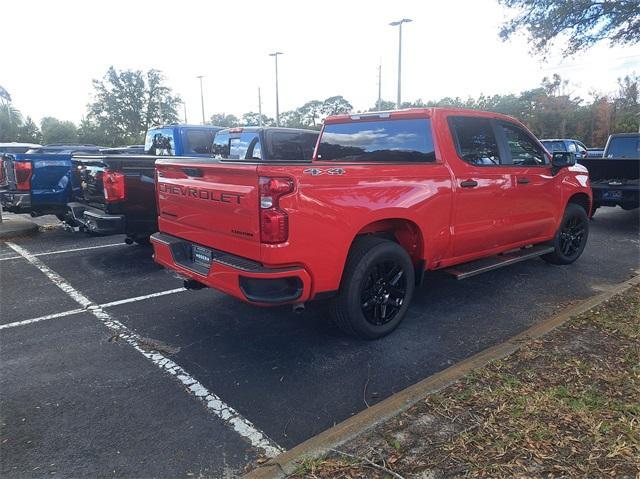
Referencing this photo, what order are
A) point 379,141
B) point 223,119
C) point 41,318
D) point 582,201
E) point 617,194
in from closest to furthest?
point 41,318
point 379,141
point 582,201
point 617,194
point 223,119

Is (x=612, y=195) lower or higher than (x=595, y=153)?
lower

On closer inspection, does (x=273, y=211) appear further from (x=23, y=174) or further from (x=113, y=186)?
(x=23, y=174)

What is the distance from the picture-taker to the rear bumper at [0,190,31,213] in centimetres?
757

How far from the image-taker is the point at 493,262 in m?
5.01

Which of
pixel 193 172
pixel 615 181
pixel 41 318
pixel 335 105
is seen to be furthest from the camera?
pixel 335 105

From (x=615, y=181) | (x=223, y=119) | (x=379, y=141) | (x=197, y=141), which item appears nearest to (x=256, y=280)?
(x=379, y=141)

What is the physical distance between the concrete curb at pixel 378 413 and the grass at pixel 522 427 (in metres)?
0.07

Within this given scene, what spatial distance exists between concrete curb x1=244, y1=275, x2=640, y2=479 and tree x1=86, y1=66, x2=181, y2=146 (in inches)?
1751

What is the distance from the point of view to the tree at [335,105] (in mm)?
57131

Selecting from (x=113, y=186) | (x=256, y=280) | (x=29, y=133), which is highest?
(x=29, y=133)

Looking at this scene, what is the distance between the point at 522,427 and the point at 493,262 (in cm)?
268

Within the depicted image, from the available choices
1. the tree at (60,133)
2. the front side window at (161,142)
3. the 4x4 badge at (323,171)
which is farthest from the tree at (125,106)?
the 4x4 badge at (323,171)

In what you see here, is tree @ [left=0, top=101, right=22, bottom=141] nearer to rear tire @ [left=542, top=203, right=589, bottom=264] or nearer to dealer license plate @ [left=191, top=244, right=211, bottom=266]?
dealer license plate @ [left=191, top=244, right=211, bottom=266]

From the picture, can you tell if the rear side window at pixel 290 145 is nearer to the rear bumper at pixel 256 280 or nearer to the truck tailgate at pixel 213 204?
the truck tailgate at pixel 213 204
